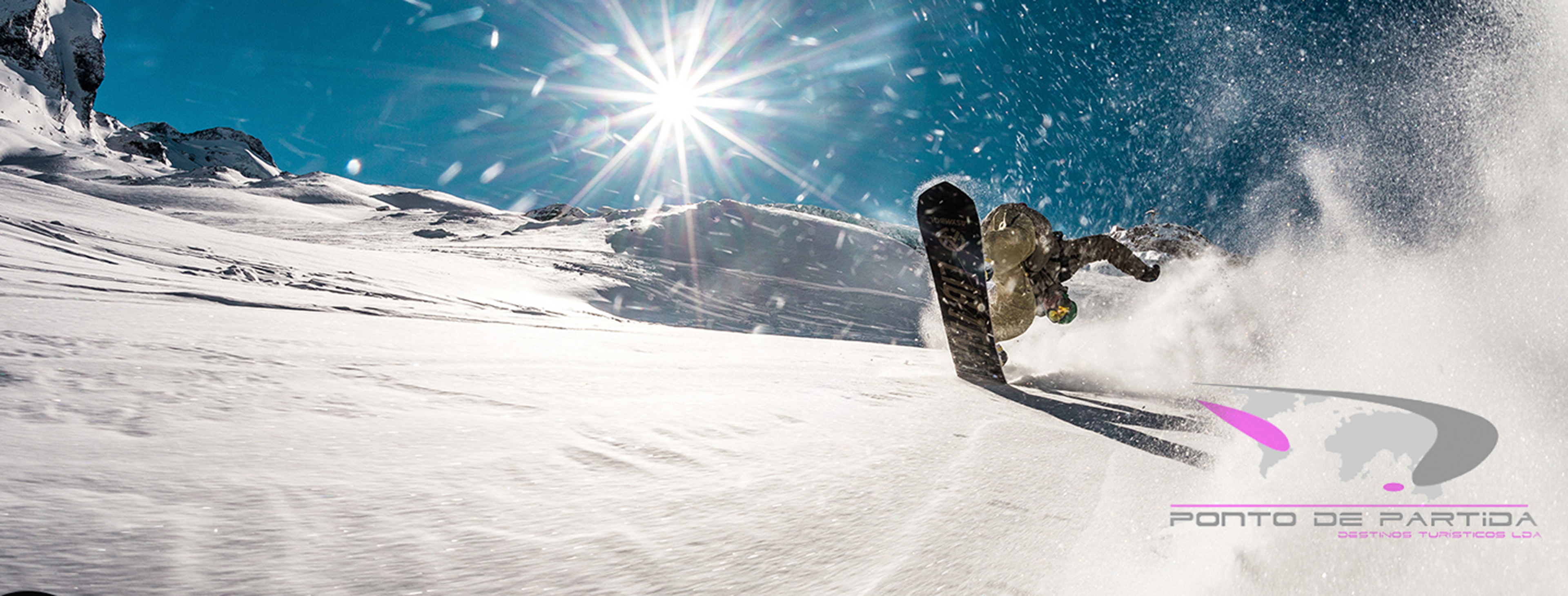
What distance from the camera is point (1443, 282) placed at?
10.1 ft

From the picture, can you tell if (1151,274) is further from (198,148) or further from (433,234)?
(198,148)

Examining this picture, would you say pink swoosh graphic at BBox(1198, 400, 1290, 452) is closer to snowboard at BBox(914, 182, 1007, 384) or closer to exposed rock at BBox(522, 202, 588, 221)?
snowboard at BBox(914, 182, 1007, 384)

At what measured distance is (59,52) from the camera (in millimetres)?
79000

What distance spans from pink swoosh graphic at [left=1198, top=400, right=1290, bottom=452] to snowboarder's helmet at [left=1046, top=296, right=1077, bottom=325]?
91.1 inches

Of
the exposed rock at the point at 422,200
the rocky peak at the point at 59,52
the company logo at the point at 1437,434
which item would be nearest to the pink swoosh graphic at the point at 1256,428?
the company logo at the point at 1437,434

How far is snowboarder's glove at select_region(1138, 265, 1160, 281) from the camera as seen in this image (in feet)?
16.9

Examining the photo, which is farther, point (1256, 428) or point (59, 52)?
point (59, 52)

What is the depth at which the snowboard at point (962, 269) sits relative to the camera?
14.9ft

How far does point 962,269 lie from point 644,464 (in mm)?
3786

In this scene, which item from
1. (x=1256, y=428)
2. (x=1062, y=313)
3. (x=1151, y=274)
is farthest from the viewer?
(x=1062, y=313)

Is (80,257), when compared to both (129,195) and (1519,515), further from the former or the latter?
(129,195)

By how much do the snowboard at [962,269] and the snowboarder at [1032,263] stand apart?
0.50m

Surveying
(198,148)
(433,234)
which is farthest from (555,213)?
(198,148)

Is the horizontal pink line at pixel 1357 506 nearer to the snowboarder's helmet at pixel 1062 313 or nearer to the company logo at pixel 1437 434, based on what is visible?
the company logo at pixel 1437 434
